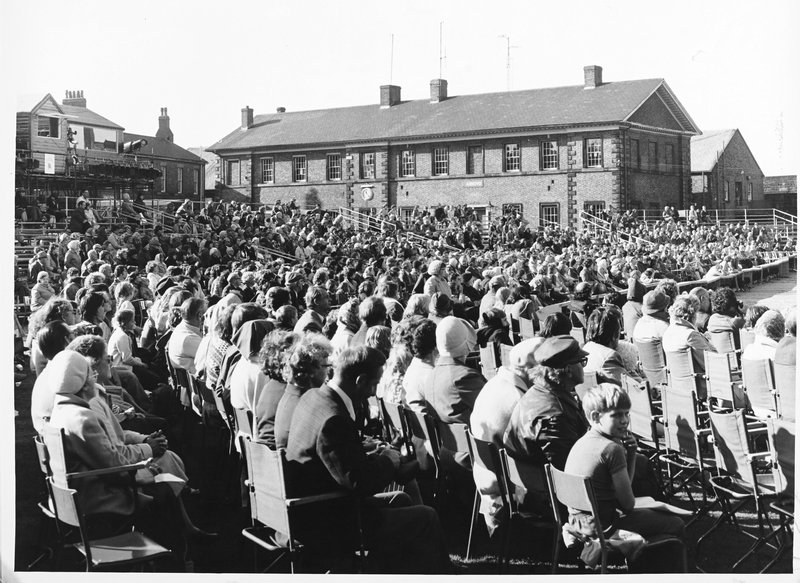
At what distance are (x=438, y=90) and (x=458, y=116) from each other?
9.35 ft

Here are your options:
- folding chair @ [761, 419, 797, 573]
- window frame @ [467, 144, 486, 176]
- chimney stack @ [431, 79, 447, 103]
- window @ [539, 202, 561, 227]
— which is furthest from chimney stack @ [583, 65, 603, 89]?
folding chair @ [761, 419, 797, 573]

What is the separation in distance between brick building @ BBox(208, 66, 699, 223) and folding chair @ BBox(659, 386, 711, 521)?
3863 cm

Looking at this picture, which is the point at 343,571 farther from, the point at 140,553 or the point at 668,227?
the point at 668,227

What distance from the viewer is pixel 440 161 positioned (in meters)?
49.1

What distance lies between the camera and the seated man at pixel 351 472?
4.93m

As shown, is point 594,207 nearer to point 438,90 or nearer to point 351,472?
point 438,90

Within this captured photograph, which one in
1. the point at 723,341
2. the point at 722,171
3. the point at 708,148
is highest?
the point at 708,148

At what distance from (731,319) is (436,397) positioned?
514 centimetres

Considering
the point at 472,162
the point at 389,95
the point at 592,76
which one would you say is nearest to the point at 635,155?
the point at 592,76

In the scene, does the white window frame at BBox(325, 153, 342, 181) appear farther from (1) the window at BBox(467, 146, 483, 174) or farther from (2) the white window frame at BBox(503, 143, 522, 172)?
(2) the white window frame at BBox(503, 143, 522, 172)

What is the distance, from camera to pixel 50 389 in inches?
231

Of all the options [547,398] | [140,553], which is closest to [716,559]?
[547,398]

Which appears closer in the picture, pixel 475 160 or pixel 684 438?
pixel 684 438

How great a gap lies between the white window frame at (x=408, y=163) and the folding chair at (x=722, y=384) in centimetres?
4230
